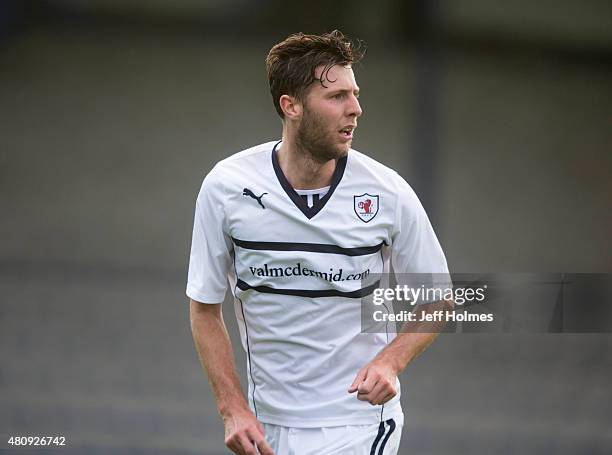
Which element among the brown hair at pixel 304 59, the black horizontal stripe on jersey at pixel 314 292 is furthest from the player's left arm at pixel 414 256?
the brown hair at pixel 304 59

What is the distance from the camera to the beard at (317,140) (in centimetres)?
229

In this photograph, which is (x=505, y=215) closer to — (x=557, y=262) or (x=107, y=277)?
(x=557, y=262)

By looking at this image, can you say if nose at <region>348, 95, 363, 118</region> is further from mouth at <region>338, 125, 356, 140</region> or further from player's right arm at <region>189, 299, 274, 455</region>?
player's right arm at <region>189, 299, 274, 455</region>

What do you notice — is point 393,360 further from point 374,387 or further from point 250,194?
point 250,194

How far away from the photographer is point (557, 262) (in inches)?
177

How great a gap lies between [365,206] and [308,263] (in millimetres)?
202

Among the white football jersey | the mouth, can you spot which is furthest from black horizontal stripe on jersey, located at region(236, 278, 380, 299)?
the mouth

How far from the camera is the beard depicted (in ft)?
7.52

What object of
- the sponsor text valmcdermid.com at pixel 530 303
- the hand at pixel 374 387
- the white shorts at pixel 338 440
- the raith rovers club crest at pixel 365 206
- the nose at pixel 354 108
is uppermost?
the nose at pixel 354 108

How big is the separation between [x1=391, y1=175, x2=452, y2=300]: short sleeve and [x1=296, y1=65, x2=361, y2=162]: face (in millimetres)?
199

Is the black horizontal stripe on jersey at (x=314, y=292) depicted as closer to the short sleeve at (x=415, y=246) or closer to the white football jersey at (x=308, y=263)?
the white football jersey at (x=308, y=263)

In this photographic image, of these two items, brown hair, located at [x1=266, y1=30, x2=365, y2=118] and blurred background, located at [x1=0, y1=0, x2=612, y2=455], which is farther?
blurred background, located at [x1=0, y1=0, x2=612, y2=455]

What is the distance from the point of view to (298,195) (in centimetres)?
234

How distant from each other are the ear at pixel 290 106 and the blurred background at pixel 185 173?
1942 mm
